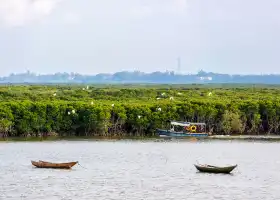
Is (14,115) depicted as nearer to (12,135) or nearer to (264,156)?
(12,135)

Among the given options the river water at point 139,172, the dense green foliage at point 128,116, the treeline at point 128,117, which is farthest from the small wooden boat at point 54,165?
the treeline at point 128,117

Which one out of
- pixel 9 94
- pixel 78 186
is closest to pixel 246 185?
pixel 78 186

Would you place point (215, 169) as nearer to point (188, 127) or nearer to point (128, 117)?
point (188, 127)

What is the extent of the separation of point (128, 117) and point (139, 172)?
1563 inches

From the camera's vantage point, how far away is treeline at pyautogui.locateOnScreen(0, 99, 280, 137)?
111875 mm

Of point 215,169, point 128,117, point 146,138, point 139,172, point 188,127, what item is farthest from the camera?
point 188,127

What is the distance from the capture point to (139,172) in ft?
249

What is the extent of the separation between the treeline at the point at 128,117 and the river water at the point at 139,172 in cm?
888

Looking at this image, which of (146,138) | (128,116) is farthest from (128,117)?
(146,138)

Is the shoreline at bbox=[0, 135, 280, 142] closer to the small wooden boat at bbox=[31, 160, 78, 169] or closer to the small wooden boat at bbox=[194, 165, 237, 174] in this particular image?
the small wooden boat at bbox=[31, 160, 78, 169]

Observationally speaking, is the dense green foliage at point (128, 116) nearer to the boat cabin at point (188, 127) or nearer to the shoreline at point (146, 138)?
the boat cabin at point (188, 127)

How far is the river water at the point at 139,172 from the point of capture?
63594mm

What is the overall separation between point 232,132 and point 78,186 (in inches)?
2124

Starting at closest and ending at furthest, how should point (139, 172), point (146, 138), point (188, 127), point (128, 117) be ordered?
1. point (139, 172)
2. point (146, 138)
3. point (128, 117)
4. point (188, 127)
